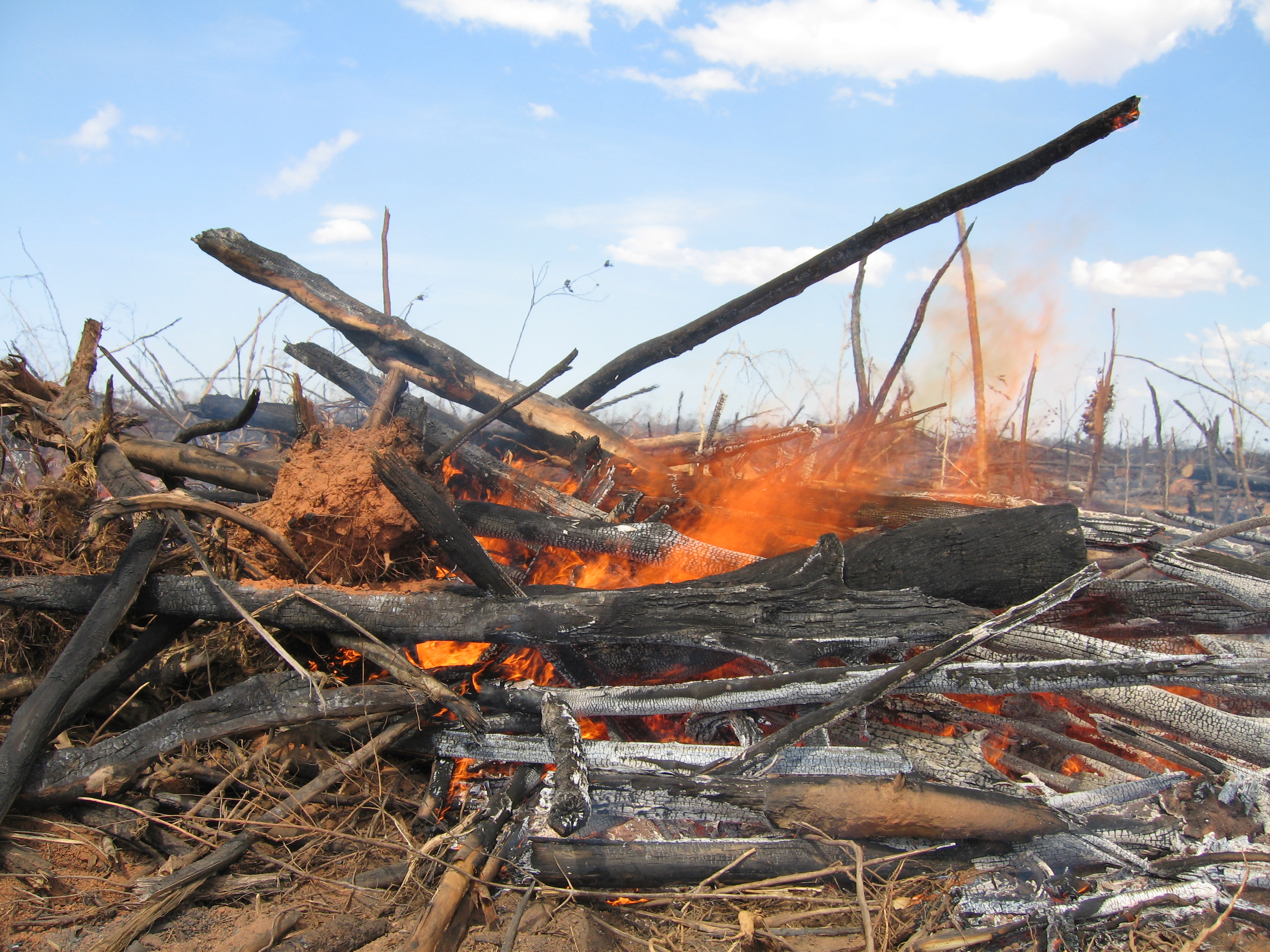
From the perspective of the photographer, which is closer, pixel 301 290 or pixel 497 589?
pixel 497 589

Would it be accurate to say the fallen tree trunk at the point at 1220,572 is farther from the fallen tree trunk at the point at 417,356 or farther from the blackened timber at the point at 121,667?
the blackened timber at the point at 121,667

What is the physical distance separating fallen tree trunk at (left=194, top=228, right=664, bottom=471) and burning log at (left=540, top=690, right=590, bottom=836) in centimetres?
235

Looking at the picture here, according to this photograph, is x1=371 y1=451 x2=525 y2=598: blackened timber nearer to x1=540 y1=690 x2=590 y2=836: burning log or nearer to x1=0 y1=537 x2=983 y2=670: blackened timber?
x1=0 y1=537 x2=983 y2=670: blackened timber

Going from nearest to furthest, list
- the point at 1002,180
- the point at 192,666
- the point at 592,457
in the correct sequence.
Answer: the point at 192,666
the point at 1002,180
the point at 592,457

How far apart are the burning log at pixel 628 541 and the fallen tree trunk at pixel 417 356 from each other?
125cm

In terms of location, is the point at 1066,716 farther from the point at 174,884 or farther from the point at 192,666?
the point at 192,666

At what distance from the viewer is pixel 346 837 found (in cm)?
227

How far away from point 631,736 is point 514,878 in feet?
2.45

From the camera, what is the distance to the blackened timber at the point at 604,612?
2598 millimetres

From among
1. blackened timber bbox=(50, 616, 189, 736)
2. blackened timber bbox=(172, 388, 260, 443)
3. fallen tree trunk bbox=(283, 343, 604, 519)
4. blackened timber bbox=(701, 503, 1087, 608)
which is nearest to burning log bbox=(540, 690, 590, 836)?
blackened timber bbox=(701, 503, 1087, 608)

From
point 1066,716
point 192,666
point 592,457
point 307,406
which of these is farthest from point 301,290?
point 1066,716

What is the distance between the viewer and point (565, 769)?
2.25 m

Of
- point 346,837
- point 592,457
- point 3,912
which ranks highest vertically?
point 592,457

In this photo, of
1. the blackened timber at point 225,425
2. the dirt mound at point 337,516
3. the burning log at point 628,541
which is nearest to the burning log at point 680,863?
the burning log at point 628,541
